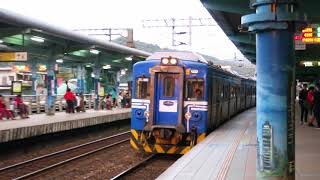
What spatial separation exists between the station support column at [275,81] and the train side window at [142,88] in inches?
355

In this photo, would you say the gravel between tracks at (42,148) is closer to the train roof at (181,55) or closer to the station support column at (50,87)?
the station support column at (50,87)

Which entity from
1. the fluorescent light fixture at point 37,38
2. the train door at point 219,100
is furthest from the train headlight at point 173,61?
the fluorescent light fixture at point 37,38

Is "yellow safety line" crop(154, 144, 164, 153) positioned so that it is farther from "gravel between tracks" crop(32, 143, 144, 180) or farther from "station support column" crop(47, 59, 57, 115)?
"station support column" crop(47, 59, 57, 115)

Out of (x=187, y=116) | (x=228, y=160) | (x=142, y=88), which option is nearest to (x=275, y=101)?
(x=228, y=160)

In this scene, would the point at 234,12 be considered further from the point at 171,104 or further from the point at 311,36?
the point at 171,104

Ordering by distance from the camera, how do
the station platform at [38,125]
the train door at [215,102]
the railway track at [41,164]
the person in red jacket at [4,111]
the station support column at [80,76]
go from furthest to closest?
the station support column at [80,76], the person in red jacket at [4,111], the station platform at [38,125], the train door at [215,102], the railway track at [41,164]

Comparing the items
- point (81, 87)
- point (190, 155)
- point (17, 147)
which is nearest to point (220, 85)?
point (190, 155)

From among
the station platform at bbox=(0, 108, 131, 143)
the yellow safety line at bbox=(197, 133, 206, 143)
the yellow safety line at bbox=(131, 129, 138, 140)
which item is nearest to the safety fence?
the station platform at bbox=(0, 108, 131, 143)

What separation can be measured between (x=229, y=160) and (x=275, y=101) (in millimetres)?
5630

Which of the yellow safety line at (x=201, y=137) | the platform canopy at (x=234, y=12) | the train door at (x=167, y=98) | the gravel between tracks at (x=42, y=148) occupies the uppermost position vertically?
the platform canopy at (x=234, y=12)

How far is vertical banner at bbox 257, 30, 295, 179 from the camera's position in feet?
13.2

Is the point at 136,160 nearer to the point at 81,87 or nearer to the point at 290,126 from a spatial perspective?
the point at 290,126

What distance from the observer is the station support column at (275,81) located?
402cm

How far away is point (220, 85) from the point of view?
50.7 feet
